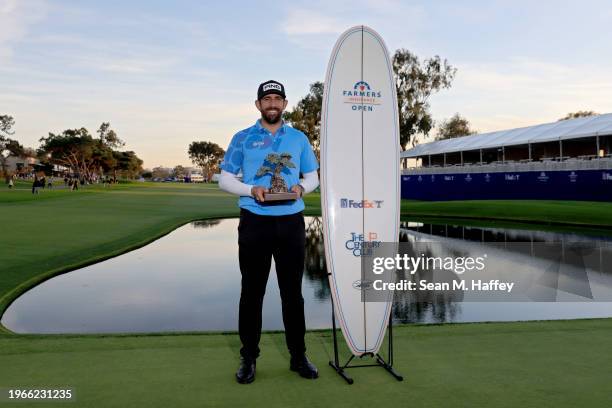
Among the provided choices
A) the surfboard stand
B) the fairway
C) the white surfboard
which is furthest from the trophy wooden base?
the fairway

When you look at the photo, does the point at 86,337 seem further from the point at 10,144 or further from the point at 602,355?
the point at 10,144

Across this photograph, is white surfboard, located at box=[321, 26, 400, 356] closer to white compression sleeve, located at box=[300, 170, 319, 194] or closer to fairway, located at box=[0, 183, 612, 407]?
white compression sleeve, located at box=[300, 170, 319, 194]

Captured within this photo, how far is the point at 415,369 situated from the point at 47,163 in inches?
4873

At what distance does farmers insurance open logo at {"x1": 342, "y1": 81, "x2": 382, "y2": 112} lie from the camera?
393 cm

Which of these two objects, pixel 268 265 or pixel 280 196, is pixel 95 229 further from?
pixel 280 196

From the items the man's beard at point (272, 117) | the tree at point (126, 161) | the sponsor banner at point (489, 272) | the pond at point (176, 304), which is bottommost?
the sponsor banner at point (489, 272)

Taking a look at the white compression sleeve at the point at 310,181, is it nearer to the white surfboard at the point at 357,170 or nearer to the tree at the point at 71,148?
the white surfboard at the point at 357,170

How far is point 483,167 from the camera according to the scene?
39.9 m

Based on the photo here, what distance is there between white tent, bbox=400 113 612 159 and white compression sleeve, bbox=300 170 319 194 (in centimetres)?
3605

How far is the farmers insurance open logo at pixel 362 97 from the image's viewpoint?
12.9ft

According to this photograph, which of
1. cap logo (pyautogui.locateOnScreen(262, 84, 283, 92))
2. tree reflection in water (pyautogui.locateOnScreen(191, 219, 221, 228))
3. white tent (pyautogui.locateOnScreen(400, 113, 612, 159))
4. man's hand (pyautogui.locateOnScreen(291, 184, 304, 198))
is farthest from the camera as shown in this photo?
white tent (pyautogui.locateOnScreen(400, 113, 612, 159))

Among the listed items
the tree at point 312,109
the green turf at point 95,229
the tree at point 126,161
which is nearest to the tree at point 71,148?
the tree at point 126,161

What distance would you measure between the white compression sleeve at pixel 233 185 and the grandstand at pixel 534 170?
30422 mm

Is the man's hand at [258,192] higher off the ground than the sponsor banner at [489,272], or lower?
higher
